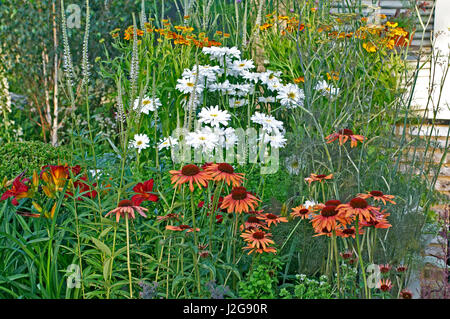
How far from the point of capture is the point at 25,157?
12.6 ft

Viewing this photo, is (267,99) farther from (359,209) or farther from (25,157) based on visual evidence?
(359,209)

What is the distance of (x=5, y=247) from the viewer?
243cm

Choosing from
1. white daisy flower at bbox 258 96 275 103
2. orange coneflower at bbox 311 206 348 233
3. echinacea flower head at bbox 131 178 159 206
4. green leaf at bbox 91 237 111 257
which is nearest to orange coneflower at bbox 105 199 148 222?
green leaf at bbox 91 237 111 257

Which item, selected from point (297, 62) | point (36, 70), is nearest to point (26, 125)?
point (36, 70)

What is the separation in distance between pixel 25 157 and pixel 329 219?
250cm

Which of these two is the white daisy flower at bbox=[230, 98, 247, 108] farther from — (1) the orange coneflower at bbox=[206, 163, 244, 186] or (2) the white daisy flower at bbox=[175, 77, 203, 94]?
(1) the orange coneflower at bbox=[206, 163, 244, 186]

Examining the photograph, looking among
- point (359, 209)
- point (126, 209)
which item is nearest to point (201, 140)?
point (126, 209)

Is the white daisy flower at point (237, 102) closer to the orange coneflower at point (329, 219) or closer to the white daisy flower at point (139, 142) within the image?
the white daisy flower at point (139, 142)

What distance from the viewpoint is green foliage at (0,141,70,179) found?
3.74 m

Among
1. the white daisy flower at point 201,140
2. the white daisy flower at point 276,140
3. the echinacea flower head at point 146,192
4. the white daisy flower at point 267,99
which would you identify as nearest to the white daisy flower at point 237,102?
the white daisy flower at point 267,99

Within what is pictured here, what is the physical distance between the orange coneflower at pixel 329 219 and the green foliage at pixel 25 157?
2.14m

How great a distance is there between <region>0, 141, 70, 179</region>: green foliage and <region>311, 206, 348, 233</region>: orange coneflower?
2.14 meters

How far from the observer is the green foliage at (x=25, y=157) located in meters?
3.74
